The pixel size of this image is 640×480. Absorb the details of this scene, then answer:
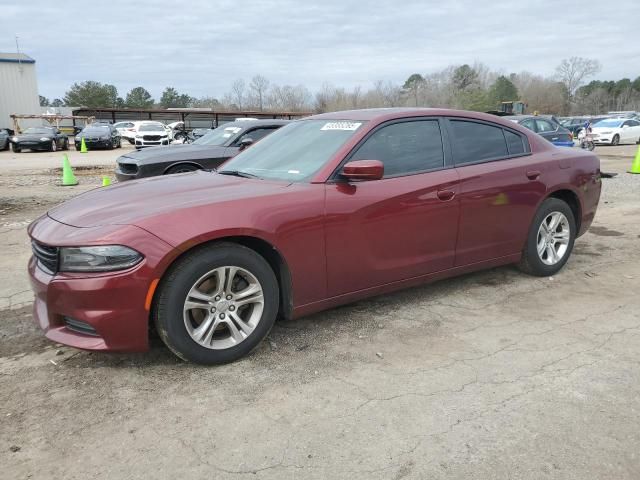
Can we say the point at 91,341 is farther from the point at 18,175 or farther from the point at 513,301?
the point at 18,175

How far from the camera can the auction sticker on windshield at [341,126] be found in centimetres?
396

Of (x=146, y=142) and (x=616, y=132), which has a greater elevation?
(x=616, y=132)

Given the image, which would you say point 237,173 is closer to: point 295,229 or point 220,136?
point 295,229

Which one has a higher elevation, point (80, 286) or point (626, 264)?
point (80, 286)

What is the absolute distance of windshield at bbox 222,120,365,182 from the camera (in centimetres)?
380

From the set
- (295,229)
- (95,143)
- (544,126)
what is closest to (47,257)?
(295,229)

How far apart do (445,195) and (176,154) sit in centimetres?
590

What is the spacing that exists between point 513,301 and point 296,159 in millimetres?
2184

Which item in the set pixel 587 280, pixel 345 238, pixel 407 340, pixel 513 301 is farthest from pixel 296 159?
pixel 587 280

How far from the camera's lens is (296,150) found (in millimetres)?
4066

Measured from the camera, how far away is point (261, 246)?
342 centimetres

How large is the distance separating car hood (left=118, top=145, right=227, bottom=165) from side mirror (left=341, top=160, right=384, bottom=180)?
577 cm

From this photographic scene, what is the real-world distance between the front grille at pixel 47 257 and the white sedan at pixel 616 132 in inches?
1170

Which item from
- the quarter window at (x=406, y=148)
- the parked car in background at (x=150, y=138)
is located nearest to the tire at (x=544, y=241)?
the quarter window at (x=406, y=148)
